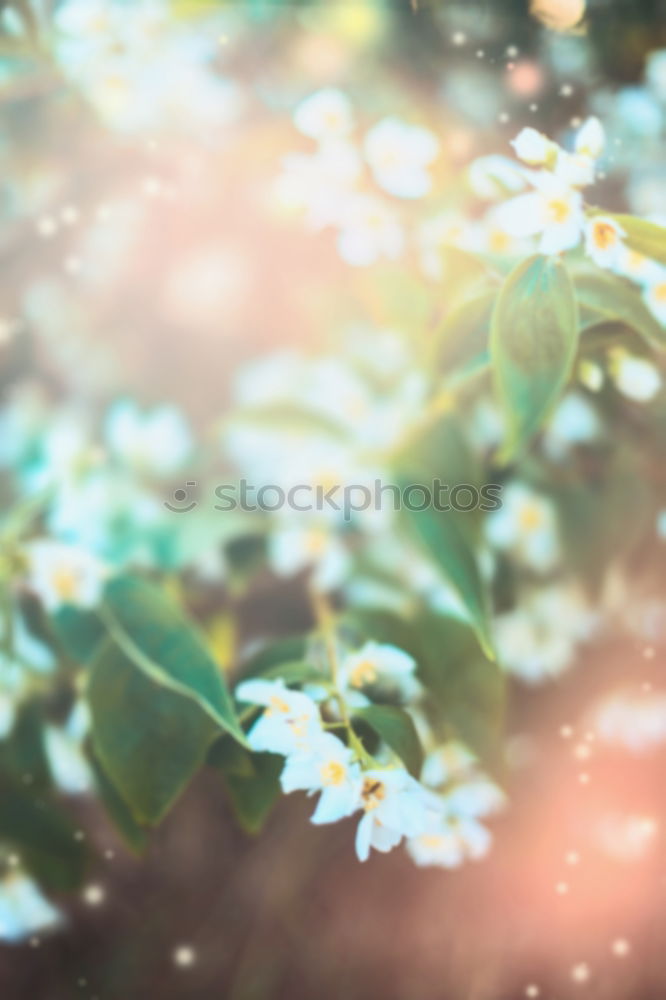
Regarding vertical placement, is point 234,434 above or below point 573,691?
above

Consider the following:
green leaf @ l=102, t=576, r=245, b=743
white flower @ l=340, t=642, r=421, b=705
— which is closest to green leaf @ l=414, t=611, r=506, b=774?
white flower @ l=340, t=642, r=421, b=705

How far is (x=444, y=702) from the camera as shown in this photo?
1.53ft

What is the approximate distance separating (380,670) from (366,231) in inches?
9.8

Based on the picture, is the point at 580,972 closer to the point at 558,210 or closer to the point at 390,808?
the point at 390,808

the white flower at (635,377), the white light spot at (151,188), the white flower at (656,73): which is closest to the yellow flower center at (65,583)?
the white light spot at (151,188)

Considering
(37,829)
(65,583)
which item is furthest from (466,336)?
(37,829)

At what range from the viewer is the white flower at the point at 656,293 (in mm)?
441

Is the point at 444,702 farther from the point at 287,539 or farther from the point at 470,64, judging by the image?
the point at 470,64

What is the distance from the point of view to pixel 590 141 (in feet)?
1.45

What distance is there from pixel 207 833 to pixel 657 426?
361 mm

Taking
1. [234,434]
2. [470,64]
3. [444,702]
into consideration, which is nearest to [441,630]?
[444,702]

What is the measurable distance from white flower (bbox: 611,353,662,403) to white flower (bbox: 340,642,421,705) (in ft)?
0.64

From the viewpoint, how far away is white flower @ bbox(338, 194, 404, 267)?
0.49 meters

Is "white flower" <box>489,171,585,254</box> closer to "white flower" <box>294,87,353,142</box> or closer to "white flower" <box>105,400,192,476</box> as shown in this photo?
"white flower" <box>294,87,353,142</box>
